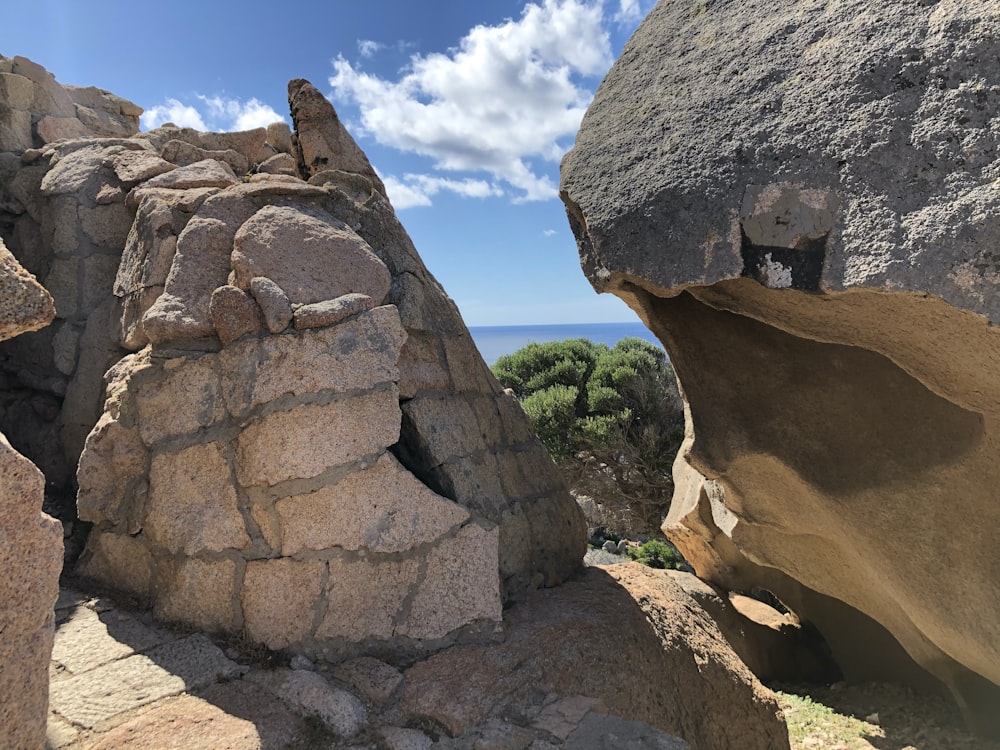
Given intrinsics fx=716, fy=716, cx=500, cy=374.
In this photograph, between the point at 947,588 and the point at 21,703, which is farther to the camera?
the point at 947,588

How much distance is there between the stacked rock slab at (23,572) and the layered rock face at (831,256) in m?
1.69

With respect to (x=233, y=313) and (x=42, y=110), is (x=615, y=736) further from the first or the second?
(x=42, y=110)

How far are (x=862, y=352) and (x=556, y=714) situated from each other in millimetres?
2048

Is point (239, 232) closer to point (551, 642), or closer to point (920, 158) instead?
point (551, 642)

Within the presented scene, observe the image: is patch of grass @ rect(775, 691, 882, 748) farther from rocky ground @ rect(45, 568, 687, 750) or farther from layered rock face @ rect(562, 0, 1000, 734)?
rocky ground @ rect(45, 568, 687, 750)

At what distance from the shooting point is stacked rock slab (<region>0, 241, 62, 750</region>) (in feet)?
5.26

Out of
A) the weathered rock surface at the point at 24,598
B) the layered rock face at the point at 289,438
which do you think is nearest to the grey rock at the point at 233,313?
the layered rock face at the point at 289,438

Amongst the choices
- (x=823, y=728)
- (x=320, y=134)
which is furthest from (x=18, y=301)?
(x=823, y=728)

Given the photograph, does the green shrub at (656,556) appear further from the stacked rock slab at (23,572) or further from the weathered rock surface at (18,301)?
the weathered rock surface at (18,301)

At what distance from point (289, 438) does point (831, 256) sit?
2.03 metres

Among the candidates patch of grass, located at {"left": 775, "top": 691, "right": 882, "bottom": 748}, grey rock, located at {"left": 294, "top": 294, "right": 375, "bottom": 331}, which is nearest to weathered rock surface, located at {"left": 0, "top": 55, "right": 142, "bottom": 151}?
grey rock, located at {"left": 294, "top": 294, "right": 375, "bottom": 331}

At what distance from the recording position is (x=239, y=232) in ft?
10.2

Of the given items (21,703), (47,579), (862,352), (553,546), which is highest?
(862,352)

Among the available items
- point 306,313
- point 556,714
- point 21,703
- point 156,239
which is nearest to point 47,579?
point 21,703
